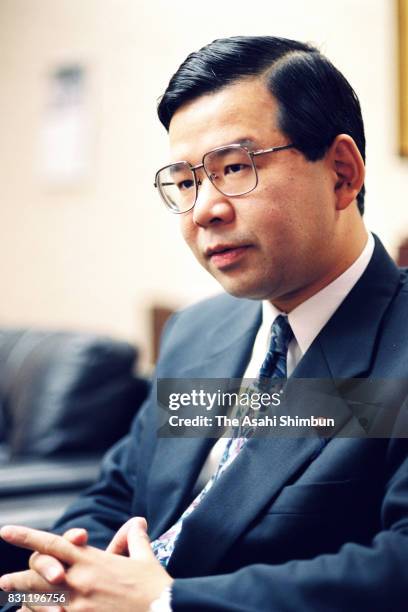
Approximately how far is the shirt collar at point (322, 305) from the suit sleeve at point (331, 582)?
0.87 ft

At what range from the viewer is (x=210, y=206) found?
42.7 inches

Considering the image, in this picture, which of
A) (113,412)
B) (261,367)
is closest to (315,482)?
(261,367)

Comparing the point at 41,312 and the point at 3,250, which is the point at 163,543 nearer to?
the point at 41,312

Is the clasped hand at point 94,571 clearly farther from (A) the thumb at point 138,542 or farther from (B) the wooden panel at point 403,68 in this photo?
(B) the wooden panel at point 403,68

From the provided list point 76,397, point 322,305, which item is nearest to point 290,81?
point 322,305

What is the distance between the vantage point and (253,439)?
3.56 ft

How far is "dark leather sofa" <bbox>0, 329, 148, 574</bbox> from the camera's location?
1.87 m

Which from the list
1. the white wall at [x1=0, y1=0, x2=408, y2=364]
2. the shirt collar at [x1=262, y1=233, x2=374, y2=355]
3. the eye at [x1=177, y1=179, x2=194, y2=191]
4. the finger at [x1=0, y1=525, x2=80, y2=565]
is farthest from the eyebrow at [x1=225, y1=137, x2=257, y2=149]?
the white wall at [x1=0, y1=0, x2=408, y2=364]

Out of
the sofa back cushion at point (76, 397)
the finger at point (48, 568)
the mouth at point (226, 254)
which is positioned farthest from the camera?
the sofa back cushion at point (76, 397)

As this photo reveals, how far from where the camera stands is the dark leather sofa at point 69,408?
187 centimetres

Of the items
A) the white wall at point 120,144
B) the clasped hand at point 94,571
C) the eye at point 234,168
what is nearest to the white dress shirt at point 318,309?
the eye at point 234,168

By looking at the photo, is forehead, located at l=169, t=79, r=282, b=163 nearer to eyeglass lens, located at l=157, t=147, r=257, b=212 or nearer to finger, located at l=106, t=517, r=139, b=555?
eyeglass lens, located at l=157, t=147, r=257, b=212

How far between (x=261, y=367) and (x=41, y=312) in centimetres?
219

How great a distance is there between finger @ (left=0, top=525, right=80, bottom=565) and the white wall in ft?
3.62
